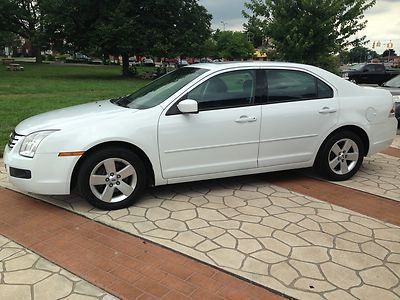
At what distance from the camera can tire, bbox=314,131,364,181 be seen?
5590 mm

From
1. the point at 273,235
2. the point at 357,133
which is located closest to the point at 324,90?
the point at 357,133

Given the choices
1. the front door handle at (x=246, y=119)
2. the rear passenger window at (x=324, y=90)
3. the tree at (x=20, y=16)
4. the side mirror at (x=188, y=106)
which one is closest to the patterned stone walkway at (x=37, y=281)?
the side mirror at (x=188, y=106)

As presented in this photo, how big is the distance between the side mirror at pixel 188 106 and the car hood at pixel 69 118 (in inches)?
20.9

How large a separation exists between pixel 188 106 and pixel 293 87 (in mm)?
1576

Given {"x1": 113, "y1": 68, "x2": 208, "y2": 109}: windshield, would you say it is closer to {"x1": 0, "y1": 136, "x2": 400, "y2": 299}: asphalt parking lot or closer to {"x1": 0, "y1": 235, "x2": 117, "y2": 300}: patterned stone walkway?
{"x1": 0, "y1": 136, "x2": 400, "y2": 299}: asphalt parking lot

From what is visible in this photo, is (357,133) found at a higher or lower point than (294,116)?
lower

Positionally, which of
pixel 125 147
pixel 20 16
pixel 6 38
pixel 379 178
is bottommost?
pixel 379 178

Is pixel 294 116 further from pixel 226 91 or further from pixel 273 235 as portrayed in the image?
pixel 273 235

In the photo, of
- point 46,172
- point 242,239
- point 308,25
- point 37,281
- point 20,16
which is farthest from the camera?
point 20,16

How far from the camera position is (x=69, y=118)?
4617mm

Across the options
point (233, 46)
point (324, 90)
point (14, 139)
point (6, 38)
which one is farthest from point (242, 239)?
point (6, 38)

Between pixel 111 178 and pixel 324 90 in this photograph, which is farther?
pixel 324 90

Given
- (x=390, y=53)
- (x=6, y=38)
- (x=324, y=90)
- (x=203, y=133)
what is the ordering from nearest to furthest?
(x=203, y=133) → (x=324, y=90) → (x=6, y=38) → (x=390, y=53)

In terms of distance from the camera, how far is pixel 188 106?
4609mm
